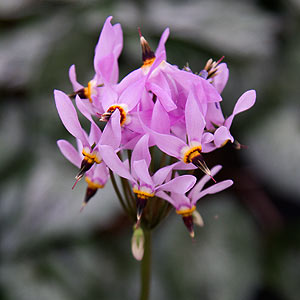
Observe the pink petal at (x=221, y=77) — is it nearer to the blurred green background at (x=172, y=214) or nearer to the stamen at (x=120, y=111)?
the stamen at (x=120, y=111)

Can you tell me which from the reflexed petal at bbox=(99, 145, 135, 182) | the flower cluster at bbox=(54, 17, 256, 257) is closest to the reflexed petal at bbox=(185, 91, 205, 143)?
the flower cluster at bbox=(54, 17, 256, 257)

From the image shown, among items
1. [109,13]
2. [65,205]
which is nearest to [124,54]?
[109,13]

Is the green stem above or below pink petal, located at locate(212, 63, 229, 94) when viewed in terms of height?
below

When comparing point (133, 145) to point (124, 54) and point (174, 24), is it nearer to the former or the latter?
point (124, 54)

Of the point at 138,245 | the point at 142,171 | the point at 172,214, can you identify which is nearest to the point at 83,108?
the point at 142,171

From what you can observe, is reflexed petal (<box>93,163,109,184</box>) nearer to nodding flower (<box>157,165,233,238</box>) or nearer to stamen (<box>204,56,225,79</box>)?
nodding flower (<box>157,165,233,238</box>)
